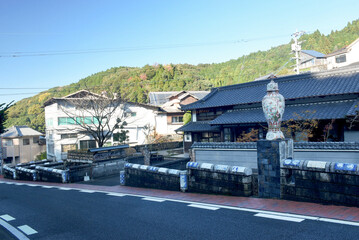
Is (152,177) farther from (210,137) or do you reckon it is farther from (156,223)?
(210,137)

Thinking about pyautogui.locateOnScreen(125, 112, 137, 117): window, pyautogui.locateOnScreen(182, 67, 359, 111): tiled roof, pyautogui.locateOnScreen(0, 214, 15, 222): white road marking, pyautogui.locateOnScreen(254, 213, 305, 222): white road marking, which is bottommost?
pyautogui.locateOnScreen(0, 214, 15, 222): white road marking

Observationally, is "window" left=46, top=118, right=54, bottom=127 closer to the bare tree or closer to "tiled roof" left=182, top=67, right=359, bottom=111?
the bare tree

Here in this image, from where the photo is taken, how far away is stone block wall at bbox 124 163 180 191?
11648 mm

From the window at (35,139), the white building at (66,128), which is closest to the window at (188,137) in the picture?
the white building at (66,128)

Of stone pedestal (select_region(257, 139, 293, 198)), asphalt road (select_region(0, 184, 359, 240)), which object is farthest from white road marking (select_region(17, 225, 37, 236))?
stone pedestal (select_region(257, 139, 293, 198))

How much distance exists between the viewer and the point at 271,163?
8516 millimetres

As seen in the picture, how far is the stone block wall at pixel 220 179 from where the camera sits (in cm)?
903

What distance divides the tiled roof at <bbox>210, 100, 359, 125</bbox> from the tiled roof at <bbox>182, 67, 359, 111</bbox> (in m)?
0.79

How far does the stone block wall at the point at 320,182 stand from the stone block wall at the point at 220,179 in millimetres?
1230

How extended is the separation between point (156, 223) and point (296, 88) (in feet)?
60.4

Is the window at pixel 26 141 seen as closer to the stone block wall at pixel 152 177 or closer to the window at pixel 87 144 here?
the window at pixel 87 144

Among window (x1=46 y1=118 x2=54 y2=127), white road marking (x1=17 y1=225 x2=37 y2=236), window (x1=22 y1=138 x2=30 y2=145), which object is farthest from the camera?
window (x1=22 y1=138 x2=30 y2=145)

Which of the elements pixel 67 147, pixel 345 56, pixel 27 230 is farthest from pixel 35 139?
pixel 345 56

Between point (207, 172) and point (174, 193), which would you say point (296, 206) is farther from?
point (174, 193)
